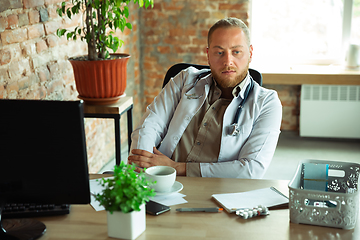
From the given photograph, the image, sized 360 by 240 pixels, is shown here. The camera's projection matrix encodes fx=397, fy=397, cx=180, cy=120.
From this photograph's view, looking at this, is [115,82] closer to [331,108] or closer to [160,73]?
[160,73]

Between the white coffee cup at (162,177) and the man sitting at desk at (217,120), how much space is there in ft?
1.11

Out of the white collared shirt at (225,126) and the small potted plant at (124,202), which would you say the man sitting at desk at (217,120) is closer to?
the white collared shirt at (225,126)

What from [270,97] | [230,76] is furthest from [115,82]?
[270,97]

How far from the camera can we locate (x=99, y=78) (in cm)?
235

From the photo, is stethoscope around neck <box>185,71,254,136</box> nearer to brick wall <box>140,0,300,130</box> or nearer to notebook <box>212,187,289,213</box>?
notebook <box>212,187,289,213</box>

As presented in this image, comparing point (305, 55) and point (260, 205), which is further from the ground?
point (305, 55)

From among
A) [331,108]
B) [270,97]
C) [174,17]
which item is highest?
[174,17]

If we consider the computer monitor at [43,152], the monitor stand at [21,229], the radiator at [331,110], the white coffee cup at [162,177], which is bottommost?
the radiator at [331,110]

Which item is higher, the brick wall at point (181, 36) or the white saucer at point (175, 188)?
the brick wall at point (181, 36)

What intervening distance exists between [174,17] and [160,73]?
64 centimetres

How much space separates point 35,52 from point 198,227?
5.32ft

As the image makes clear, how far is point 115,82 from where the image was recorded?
7.91 ft

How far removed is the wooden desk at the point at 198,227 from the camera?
1.12 metres

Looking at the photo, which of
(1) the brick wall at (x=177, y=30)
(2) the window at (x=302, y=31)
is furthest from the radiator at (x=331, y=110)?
(1) the brick wall at (x=177, y=30)
